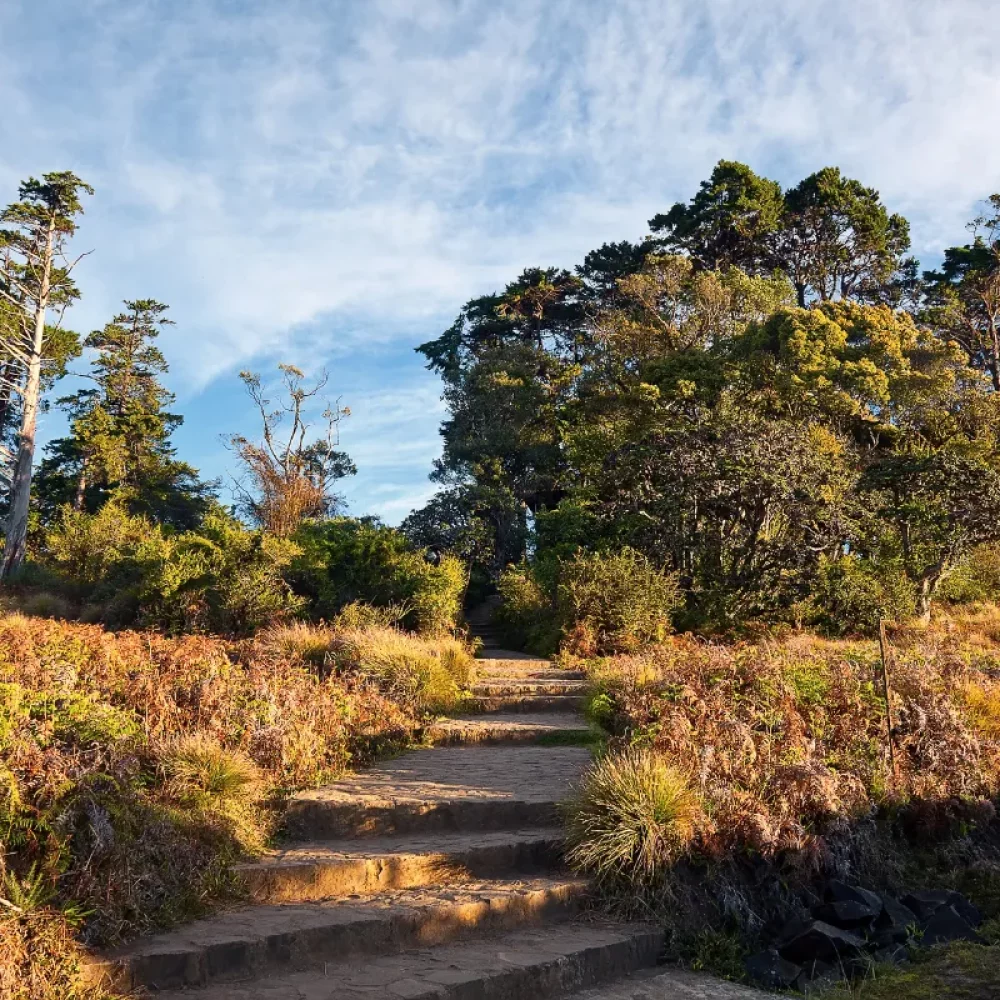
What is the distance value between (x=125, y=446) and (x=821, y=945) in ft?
99.6

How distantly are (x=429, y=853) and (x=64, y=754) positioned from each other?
213 centimetres

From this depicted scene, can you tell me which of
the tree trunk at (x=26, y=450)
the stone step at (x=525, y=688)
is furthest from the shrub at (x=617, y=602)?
the tree trunk at (x=26, y=450)

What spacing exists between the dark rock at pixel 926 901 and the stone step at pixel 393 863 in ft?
7.02

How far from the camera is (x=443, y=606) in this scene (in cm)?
1380

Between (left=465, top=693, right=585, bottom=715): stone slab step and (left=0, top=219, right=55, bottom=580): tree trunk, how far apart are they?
677 inches

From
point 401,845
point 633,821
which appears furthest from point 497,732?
point 633,821

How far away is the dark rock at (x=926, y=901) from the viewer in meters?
4.97

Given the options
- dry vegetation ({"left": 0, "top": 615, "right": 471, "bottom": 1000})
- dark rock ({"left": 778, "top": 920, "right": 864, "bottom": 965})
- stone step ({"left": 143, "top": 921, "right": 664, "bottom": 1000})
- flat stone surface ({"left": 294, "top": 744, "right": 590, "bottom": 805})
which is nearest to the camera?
stone step ({"left": 143, "top": 921, "right": 664, "bottom": 1000})

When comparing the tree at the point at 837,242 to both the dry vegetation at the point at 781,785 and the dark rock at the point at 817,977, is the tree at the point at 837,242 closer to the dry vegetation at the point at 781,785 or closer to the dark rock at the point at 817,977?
the dry vegetation at the point at 781,785

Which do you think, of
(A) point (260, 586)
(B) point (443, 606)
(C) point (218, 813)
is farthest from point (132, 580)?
(C) point (218, 813)

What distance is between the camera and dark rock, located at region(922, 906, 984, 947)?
→ 15.4 ft

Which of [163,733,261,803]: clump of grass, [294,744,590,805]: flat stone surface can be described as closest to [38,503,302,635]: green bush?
[294,744,590,805]: flat stone surface

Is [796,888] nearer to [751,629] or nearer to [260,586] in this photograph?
[751,629]

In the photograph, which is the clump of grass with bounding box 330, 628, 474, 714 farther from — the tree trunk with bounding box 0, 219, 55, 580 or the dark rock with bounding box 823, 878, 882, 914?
the tree trunk with bounding box 0, 219, 55, 580
